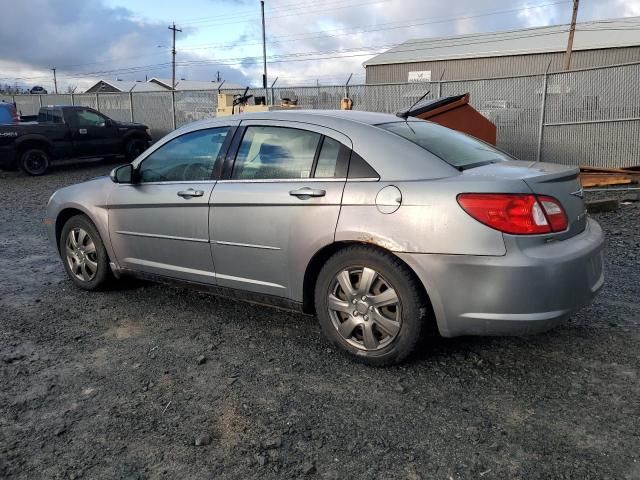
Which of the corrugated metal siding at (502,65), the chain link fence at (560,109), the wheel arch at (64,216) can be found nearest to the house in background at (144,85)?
the corrugated metal siding at (502,65)

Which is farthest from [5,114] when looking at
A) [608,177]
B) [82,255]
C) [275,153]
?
[608,177]

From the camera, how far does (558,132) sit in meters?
11.8

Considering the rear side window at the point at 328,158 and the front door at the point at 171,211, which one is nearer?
the rear side window at the point at 328,158

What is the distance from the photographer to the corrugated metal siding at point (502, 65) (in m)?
32.6

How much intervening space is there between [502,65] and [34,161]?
30.0 meters

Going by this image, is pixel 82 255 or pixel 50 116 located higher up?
pixel 50 116

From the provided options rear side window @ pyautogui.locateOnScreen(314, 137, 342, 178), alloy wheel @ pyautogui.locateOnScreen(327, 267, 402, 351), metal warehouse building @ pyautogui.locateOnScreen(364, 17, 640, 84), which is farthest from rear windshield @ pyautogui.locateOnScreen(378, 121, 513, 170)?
metal warehouse building @ pyautogui.locateOnScreen(364, 17, 640, 84)

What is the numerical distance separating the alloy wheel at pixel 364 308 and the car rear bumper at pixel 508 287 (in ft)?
0.82

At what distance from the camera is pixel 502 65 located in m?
35.8

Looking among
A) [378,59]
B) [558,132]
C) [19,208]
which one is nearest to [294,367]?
[19,208]

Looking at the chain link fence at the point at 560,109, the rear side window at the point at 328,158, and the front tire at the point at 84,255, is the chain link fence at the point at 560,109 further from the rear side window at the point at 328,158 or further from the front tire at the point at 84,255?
the rear side window at the point at 328,158

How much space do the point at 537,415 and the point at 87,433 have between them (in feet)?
7.41

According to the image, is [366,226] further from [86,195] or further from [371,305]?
[86,195]

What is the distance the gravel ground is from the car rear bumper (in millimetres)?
399
